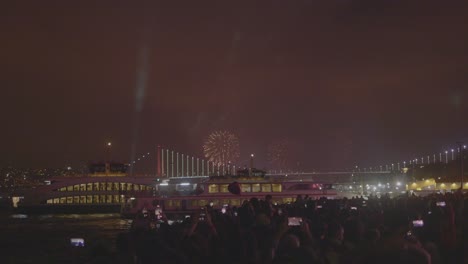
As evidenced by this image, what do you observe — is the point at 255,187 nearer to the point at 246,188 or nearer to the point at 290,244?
the point at 246,188

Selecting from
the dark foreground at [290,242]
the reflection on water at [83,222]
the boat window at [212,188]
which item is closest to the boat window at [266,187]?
the boat window at [212,188]

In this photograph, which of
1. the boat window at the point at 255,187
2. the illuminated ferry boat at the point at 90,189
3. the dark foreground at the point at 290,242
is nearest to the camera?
the dark foreground at the point at 290,242

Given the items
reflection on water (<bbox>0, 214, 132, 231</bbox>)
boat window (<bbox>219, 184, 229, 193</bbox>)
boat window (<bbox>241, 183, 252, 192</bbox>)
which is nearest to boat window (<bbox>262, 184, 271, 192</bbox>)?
boat window (<bbox>241, 183, 252, 192</bbox>)

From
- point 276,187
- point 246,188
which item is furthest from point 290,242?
point 276,187

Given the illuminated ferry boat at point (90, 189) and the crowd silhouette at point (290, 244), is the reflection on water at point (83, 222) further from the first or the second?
the crowd silhouette at point (290, 244)

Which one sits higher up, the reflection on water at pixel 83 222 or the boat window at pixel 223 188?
the boat window at pixel 223 188

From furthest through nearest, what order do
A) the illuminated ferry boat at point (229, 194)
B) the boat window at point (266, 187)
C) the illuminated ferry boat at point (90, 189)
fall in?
the illuminated ferry boat at point (90, 189)
the boat window at point (266, 187)
the illuminated ferry boat at point (229, 194)

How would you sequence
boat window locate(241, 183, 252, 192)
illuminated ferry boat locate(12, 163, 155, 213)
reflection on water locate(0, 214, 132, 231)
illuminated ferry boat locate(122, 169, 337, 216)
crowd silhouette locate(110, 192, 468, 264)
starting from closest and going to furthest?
crowd silhouette locate(110, 192, 468, 264), illuminated ferry boat locate(122, 169, 337, 216), reflection on water locate(0, 214, 132, 231), boat window locate(241, 183, 252, 192), illuminated ferry boat locate(12, 163, 155, 213)

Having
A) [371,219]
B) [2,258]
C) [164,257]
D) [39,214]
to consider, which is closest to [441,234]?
[371,219]

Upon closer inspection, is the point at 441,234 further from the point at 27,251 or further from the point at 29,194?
the point at 29,194

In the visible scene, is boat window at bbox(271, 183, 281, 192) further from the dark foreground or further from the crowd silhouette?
the crowd silhouette

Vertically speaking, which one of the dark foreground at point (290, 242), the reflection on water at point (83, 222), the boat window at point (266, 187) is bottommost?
the reflection on water at point (83, 222)

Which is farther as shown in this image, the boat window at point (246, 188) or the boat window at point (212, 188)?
the boat window at point (246, 188)
